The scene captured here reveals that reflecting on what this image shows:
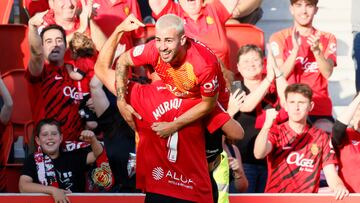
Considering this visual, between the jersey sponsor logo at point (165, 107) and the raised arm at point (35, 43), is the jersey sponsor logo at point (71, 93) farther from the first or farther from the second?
the jersey sponsor logo at point (165, 107)

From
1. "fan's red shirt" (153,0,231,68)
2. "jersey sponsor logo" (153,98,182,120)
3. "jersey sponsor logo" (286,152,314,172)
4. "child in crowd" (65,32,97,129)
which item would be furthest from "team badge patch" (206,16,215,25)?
"jersey sponsor logo" (153,98,182,120)

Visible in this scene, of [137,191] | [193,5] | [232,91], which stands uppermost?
[193,5]

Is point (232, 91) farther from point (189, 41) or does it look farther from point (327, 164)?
point (189, 41)

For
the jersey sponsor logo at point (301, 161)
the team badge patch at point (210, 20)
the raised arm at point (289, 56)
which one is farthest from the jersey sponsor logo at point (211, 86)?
the team badge patch at point (210, 20)

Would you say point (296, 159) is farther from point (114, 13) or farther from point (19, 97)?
point (19, 97)

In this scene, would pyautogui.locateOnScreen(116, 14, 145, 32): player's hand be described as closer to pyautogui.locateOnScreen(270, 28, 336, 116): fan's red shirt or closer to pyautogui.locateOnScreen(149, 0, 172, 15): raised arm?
pyautogui.locateOnScreen(149, 0, 172, 15): raised arm

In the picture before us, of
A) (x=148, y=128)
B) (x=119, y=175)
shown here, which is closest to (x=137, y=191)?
(x=119, y=175)

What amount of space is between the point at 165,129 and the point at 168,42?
777mm

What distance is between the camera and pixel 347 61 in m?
12.1

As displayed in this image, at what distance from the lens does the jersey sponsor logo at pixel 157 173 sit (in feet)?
26.6

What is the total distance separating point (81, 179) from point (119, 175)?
1.09ft

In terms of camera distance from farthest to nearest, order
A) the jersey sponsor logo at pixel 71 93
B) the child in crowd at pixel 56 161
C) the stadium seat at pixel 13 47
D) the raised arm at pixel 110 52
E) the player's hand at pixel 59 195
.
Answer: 1. the stadium seat at pixel 13 47
2. the jersey sponsor logo at pixel 71 93
3. the child in crowd at pixel 56 161
4. the player's hand at pixel 59 195
5. the raised arm at pixel 110 52

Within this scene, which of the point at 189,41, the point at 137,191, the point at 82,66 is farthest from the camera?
the point at 82,66

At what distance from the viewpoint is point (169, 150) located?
8.05 meters
